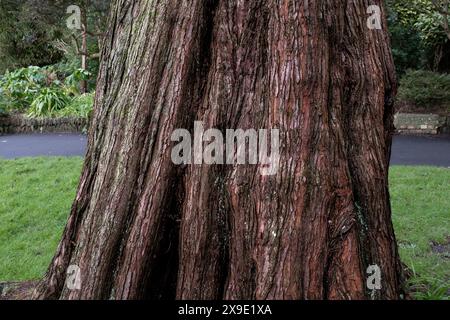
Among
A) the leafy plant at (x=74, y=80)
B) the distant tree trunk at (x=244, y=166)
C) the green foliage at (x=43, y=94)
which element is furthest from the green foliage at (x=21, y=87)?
the distant tree trunk at (x=244, y=166)

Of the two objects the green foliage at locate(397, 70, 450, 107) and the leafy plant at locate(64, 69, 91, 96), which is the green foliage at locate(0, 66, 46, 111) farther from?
the green foliage at locate(397, 70, 450, 107)

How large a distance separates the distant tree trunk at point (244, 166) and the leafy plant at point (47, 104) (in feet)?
40.8

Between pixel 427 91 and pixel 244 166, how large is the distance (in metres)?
13.8

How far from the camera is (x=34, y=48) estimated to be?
20.9 meters

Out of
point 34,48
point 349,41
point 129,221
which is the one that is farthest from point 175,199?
point 34,48

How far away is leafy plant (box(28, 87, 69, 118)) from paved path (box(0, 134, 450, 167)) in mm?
994

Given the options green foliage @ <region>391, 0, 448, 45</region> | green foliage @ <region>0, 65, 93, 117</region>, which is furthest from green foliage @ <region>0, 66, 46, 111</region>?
green foliage @ <region>391, 0, 448, 45</region>

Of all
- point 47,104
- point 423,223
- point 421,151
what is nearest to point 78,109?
point 47,104

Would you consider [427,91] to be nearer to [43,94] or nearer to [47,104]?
[47,104]

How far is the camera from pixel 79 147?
12141 mm

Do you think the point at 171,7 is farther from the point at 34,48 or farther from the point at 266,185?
the point at 34,48

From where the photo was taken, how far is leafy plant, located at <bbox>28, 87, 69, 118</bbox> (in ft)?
48.9

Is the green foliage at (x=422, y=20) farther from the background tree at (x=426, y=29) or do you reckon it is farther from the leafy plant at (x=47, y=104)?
the leafy plant at (x=47, y=104)

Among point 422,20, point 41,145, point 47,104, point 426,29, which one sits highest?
point 422,20
